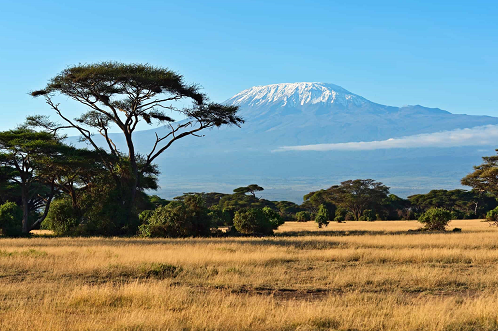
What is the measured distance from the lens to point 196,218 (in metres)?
30.0

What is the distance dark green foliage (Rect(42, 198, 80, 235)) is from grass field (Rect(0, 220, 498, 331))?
12.3 meters

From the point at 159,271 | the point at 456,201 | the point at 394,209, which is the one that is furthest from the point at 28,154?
the point at 456,201

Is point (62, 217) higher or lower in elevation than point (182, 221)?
higher

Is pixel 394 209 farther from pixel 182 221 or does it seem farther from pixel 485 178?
pixel 182 221

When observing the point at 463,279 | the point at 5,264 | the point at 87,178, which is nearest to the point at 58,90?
the point at 87,178

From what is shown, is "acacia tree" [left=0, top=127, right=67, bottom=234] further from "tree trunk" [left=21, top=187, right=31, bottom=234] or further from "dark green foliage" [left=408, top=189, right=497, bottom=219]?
"dark green foliage" [left=408, top=189, right=497, bottom=219]

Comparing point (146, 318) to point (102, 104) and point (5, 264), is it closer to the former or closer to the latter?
point (5, 264)

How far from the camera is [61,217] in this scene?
3186 centimetres

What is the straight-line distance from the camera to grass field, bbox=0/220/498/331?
8758 millimetres

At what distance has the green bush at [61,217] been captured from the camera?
31.6 metres

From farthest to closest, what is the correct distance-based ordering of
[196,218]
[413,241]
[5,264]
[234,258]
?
[196,218] → [413,241] → [234,258] → [5,264]

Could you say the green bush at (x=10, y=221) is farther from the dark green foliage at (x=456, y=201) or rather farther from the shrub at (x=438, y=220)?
the dark green foliage at (x=456, y=201)

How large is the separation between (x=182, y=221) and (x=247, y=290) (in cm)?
1787

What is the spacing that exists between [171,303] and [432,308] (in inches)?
189
